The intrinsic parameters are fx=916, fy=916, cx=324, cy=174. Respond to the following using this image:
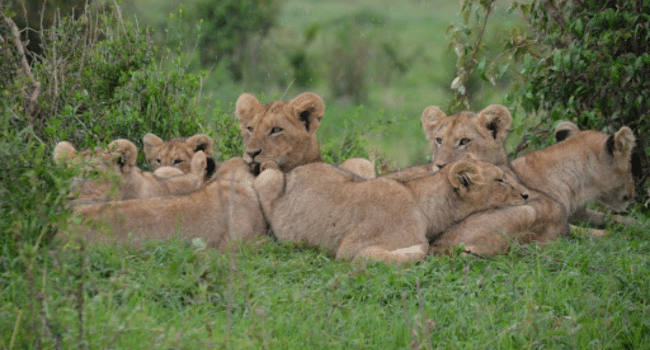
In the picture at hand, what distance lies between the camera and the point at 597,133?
6797mm

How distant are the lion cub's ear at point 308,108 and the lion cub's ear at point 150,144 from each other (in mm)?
1188

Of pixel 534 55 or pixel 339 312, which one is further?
pixel 534 55

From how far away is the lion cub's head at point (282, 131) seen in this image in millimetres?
6379

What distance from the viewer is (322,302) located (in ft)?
15.1

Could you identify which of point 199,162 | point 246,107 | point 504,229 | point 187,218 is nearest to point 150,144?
point 199,162

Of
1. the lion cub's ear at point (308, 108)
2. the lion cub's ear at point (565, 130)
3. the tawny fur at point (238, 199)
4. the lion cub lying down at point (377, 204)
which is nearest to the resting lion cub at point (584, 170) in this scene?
the lion cub's ear at point (565, 130)

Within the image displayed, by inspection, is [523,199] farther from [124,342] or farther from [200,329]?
[124,342]

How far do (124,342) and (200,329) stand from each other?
0.38 metres

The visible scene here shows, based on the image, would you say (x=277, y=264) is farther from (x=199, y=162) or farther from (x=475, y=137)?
(x=475, y=137)

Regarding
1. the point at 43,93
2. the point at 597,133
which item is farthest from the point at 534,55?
the point at 43,93

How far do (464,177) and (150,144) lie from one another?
257 cm

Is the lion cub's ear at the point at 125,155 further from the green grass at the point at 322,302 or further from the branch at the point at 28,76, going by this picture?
the green grass at the point at 322,302

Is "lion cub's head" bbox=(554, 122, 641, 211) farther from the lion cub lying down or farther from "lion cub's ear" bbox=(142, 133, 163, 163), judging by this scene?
"lion cub's ear" bbox=(142, 133, 163, 163)

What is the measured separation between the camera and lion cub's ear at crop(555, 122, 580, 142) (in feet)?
22.9
